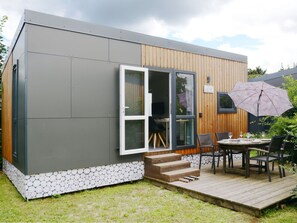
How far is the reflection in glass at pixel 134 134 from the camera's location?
5383 millimetres

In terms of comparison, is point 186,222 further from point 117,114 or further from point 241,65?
point 241,65

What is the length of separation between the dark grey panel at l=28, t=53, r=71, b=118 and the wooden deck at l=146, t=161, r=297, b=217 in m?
2.52

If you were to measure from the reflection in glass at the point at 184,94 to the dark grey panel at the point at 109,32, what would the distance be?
29.4 inches

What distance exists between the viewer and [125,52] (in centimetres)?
555

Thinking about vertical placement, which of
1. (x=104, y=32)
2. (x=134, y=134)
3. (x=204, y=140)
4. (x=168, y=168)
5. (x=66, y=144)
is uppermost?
(x=104, y=32)

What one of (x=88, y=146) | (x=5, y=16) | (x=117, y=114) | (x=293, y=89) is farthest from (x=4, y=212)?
(x=293, y=89)

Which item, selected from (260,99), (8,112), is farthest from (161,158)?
(8,112)

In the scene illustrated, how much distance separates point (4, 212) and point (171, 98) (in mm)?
4134

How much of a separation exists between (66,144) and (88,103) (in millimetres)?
908

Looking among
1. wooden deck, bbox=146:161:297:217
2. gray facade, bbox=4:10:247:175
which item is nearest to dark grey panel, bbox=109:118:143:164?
gray facade, bbox=4:10:247:175

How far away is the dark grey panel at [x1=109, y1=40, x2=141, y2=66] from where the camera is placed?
5.38m

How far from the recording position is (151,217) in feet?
11.6

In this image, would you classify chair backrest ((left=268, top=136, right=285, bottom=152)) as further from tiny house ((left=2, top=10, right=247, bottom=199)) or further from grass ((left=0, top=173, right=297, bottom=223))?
tiny house ((left=2, top=10, right=247, bottom=199))

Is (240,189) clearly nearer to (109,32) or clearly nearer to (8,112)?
(109,32)
